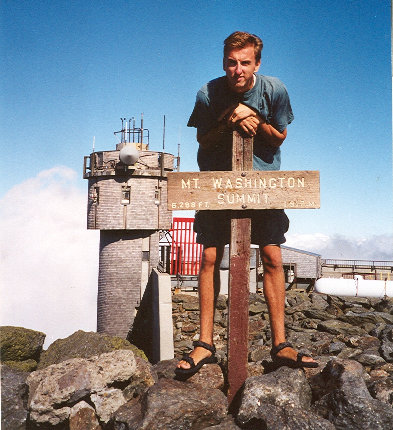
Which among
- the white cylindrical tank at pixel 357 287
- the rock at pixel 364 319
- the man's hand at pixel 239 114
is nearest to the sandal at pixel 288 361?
the man's hand at pixel 239 114

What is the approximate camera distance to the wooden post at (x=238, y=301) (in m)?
3.61

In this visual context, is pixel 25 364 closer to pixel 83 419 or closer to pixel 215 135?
pixel 83 419

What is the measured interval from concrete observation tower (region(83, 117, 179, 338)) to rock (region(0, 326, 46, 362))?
14285 millimetres

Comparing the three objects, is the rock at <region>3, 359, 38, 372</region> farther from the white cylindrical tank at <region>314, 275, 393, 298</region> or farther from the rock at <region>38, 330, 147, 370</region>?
the white cylindrical tank at <region>314, 275, 393, 298</region>

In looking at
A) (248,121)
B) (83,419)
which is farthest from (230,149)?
(83,419)

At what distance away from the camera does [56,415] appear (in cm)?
357

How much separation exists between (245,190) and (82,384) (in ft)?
7.24

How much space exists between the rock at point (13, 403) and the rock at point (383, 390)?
2.92 meters

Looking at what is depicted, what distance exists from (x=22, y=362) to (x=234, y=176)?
14.3ft

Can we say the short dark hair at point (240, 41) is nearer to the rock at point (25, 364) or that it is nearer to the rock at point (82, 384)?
the rock at point (82, 384)

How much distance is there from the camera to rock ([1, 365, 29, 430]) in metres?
3.49

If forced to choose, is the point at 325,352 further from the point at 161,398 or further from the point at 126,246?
the point at 126,246

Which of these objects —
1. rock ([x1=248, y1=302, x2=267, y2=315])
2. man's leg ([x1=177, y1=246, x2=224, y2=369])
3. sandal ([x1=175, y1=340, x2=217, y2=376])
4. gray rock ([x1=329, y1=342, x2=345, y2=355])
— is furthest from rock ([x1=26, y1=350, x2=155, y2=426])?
rock ([x1=248, y1=302, x2=267, y2=315])

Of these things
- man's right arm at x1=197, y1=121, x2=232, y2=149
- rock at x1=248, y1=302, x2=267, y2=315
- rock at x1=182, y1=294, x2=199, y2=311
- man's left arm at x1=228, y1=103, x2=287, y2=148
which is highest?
man's left arm at x1=228, y1=103, x2=287, y2=148
